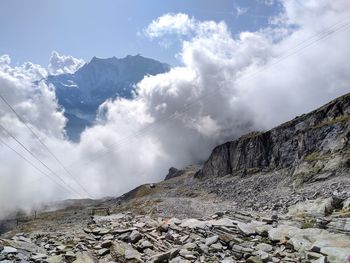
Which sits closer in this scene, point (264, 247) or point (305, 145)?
point (264, 247)

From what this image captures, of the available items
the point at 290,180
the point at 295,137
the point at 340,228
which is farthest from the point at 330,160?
the point at 340,228

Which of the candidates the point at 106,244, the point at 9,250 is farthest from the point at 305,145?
the point at 9,250

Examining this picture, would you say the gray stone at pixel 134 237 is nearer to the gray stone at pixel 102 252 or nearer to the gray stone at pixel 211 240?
the gray stone at pixel 102 252

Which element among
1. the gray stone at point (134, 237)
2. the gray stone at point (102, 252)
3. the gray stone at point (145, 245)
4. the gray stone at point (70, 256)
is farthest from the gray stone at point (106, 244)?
the gray stone at point (70, 256)

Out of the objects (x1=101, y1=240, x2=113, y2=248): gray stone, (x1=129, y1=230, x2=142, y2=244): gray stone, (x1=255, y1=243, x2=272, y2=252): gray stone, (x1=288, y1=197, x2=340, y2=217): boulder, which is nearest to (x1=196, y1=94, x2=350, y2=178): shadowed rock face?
(x1=288, y1=197, x2=340, y2=217): boulder

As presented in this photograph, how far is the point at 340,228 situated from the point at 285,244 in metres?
5.52

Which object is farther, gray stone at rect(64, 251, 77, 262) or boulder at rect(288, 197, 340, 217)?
boulder at rect(288, 197, 340, 217)

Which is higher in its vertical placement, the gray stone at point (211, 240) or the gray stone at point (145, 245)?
the gray stone at point (211, 240)

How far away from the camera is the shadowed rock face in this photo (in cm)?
11131

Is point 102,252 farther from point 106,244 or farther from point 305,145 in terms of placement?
point 305,145

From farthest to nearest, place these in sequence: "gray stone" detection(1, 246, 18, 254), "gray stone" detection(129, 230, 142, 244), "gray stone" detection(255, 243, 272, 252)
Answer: "gray stone" detection(129, 230, 142, 244)
"gray stone" detection(255, 243, 272, 252)
"gray stone" detection(1, 246, 18, 254)

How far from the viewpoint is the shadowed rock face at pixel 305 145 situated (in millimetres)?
111312

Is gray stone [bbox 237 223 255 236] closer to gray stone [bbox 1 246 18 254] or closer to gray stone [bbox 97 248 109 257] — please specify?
gray stone [bbox 97 248 109 257]

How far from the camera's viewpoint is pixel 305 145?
140125mm
